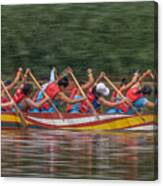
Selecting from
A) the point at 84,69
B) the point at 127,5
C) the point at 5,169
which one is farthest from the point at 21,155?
the point at 127,5

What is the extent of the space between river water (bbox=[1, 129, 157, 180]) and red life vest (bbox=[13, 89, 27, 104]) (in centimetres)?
28

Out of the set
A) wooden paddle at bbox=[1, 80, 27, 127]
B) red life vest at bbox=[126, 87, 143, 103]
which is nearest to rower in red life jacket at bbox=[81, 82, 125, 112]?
red life vest at bbox=[126, 87, 143, 103]

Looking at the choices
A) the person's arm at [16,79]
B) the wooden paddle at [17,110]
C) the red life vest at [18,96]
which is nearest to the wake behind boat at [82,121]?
the wooden paddle at [17,110]

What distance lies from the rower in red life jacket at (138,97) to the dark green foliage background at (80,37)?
0.14 meters

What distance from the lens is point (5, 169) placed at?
9992mm

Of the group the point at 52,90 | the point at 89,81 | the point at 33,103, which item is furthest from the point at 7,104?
the point at 89,81

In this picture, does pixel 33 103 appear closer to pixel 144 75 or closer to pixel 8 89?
pixel 8 89

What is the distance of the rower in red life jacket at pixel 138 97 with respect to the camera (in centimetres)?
970

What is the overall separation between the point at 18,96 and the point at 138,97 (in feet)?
3.62

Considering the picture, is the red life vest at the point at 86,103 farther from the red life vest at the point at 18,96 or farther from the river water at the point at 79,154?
the red life vest at the point at 18,96

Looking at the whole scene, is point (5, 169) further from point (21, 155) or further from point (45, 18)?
point (45, 18)

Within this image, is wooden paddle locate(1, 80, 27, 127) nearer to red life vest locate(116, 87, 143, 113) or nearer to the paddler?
the paddler

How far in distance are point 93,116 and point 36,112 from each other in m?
0.53

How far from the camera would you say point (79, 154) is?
9820 mm
